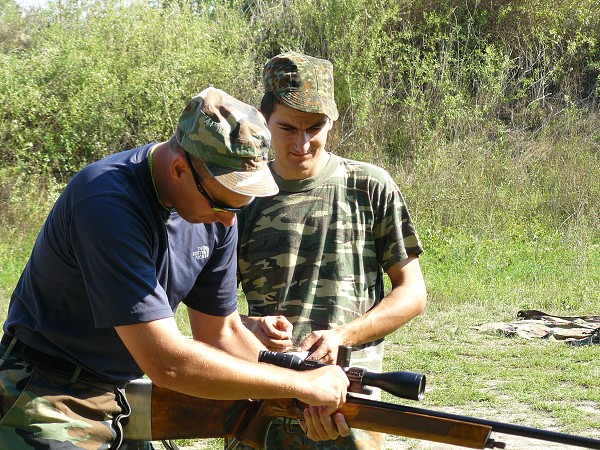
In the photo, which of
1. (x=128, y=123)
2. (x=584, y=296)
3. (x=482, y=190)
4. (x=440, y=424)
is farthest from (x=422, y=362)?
(x=128, y=123)

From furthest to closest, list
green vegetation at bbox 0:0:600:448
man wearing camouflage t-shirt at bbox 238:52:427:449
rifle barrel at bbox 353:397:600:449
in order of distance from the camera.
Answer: green vegetation at bbox 0:0:600:448 < man wearing camouflage t-shirt at bbox 238:52:427:449 < rifle barrel at bbox 353:397:600:449

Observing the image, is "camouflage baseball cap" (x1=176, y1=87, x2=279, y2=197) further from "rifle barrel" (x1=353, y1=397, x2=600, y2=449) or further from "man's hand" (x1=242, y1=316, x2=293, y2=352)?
"rifle barrel" (x1=353, y1=397, x2=600, y2=449)

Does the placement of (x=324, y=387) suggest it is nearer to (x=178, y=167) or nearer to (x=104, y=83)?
(x=178, y=167)

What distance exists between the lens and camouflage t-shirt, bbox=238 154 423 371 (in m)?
3.67

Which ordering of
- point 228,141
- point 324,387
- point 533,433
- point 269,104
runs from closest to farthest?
1. point 533,433
2. point 228,141
3. point 324,387
4. point 269,104

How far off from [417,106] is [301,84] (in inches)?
465

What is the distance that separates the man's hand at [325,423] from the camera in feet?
10.5

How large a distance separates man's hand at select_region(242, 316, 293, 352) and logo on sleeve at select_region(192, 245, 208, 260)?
0.44 m

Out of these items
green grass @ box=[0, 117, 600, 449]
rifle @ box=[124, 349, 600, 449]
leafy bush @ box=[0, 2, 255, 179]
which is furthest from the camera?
leafy bush @ box=[0, 2, 255, 179]

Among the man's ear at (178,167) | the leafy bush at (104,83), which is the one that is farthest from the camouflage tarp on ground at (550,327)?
the leafy bush at (104,83)

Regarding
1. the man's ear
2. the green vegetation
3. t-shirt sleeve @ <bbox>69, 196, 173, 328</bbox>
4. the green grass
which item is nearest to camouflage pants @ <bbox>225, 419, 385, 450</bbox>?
t-shirt sleeve @ <bbox>69, 196, 173, 328</bbox>

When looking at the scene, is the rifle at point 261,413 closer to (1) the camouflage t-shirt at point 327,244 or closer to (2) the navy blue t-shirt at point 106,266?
(2) the navy blue t-shirt at point 106,266

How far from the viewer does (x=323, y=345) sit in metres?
3.45

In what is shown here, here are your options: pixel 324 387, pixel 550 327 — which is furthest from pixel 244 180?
pixel 550 327
